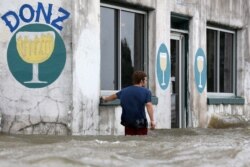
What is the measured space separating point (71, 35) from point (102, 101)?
51.9 inches

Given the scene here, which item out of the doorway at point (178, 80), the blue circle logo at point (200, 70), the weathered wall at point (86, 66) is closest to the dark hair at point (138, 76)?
the weathered wall at point (86, 66)

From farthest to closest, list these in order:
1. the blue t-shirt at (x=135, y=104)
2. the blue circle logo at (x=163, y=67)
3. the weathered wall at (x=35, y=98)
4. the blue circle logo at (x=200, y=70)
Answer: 1. the blue circle logo at (x=200, y=70)
2. the blue circle logo at (x=163, y=67)
3. the weathered wall at (x=35, y=98)
4. the blue t-shirt at (x=135, y=104)

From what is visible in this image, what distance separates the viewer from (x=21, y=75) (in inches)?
388

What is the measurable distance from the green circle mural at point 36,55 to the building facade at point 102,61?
2 cm

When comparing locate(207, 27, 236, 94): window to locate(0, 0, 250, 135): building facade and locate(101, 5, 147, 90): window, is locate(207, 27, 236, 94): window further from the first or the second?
locate(101, 5, 147, 90): window

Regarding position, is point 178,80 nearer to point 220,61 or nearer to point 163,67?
point 163,67

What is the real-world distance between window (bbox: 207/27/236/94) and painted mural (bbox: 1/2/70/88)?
574cm

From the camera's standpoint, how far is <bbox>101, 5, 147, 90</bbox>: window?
10.9 meters

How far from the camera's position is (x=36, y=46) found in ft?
32.3

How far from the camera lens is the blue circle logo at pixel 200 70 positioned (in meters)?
13.6

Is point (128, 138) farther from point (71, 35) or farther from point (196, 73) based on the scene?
point (196, 73)

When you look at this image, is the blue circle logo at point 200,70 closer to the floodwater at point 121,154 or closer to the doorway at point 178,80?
the doorway at point 178,80

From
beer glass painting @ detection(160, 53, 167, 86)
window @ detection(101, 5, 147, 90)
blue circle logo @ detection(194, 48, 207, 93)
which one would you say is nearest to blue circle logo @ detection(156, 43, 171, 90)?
beer glass painting @ detection(160, 53, 167, 86)

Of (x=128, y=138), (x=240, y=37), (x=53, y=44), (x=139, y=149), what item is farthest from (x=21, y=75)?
(x=240, y=37)
